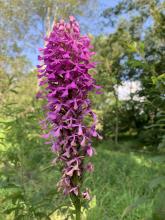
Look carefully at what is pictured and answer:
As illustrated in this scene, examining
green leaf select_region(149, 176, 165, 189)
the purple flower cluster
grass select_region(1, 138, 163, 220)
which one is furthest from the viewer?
grass select_region(1, 138, 163, 220)

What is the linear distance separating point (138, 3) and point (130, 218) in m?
18.9

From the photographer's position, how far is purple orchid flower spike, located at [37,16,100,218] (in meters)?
2.36

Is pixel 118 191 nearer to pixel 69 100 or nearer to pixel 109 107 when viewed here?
pixel 69 100

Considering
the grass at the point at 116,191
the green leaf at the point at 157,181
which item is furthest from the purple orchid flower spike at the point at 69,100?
the grass at the point at 116,191

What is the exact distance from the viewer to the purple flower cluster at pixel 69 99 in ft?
7.73

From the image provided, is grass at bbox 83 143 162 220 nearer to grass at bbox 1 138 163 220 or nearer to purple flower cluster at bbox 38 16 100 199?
grass at bbox 1 138 163 220

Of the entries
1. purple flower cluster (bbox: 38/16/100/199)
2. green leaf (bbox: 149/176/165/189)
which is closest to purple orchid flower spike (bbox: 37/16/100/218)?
purple flower cluster (bbox: 38/16/100/199)

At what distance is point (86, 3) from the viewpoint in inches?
1187

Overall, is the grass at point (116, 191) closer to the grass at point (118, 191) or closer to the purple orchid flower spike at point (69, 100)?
the grass at point (118, 191)

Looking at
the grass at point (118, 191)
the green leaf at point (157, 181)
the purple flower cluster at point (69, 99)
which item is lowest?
the grass at point (118, 191)

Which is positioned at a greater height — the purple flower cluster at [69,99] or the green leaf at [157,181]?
the purple flower cluster at [69,99]

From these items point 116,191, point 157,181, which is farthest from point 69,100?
point 116,191

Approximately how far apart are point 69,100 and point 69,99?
4 cm

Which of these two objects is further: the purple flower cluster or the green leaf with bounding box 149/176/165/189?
the purple flower cluster
